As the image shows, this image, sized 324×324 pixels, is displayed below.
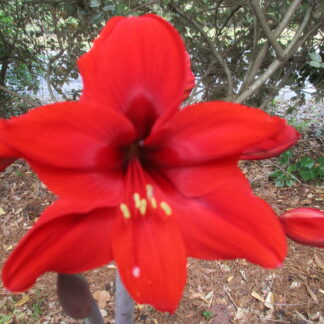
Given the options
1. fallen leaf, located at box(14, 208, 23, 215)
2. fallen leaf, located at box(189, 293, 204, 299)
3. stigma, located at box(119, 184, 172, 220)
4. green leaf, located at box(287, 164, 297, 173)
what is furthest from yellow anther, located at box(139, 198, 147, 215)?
green leaf, located at box(287, 164, 297, 173)

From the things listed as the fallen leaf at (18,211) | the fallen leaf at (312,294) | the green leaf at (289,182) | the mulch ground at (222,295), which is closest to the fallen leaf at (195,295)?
the mulch ground at (222,295)

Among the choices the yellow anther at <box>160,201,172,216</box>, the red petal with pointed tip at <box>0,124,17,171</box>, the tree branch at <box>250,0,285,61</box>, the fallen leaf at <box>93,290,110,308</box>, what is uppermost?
the tree branch at <box>250,0,285,61</box>

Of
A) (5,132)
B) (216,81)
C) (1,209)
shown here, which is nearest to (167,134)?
(5,132)

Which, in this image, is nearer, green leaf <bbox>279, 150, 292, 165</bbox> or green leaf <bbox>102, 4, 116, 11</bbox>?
green leaf <bbox>102, 4, 116, 11</bbox>

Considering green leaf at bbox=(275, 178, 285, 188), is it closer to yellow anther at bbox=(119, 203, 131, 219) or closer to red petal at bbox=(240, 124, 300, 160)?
red petal at bbox=(240, 124, 300, 160)

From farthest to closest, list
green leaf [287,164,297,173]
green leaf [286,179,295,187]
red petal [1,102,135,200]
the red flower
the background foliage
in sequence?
green leaf [287,164,297,173]
green leaf [286,179,295,187]
the background foliage
the red flower
red petal [1,102,135,200]

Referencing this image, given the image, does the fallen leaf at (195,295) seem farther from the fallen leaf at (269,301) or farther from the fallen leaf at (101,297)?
the fallen leaf at (101,297)

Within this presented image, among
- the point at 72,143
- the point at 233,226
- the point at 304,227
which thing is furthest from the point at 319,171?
the point at 72,143
